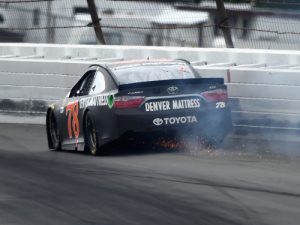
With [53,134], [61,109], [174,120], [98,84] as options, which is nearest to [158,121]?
[174,120]

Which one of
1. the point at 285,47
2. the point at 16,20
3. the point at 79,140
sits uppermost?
the point at 16,20

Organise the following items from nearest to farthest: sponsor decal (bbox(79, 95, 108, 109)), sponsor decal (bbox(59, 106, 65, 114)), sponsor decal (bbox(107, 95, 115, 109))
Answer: sponsor decal (bbox(107, 95, 115, 109))
sponsor decal (bbox(79, 95, 108, 109))
sponsor decal (bbox(59, 106, 65, 114))

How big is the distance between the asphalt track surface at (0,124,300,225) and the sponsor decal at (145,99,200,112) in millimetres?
640

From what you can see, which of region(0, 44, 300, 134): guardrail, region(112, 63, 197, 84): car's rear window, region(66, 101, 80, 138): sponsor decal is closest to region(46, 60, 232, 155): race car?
region(112, 63, 197, 84): car's rear window

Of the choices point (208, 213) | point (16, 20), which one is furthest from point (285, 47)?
point (208, 213)

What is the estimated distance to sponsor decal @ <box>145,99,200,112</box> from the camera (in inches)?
577

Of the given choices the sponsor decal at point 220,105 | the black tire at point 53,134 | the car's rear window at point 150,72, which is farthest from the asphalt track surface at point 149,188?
the car's rear window at point 150,72

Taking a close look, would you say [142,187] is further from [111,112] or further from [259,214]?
[111,112]

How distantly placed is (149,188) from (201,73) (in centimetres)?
651

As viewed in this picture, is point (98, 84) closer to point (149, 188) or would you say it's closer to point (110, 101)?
point (110, 101)

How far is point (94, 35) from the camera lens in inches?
934

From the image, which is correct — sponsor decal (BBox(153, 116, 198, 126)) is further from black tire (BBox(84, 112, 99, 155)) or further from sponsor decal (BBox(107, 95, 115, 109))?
black tire (BBox(84, 112, 99, 155))

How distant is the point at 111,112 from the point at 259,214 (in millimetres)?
5397

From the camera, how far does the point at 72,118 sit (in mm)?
16203
